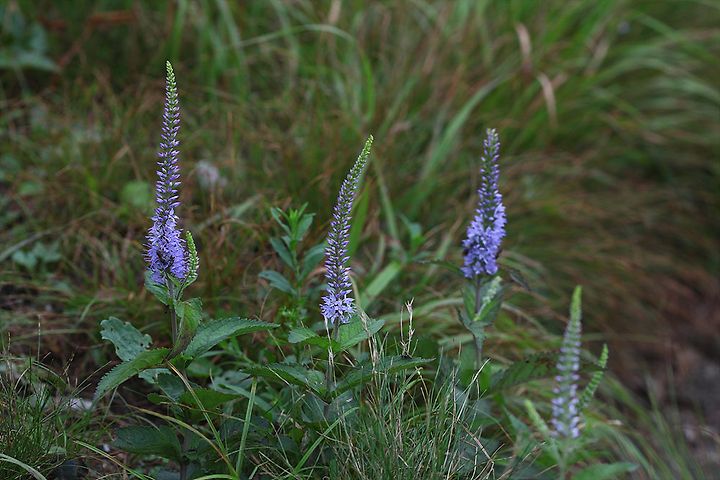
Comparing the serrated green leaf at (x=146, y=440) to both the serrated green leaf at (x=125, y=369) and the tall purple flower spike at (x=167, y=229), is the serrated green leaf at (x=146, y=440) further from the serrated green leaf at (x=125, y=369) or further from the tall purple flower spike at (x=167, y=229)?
the tall purple flower spike at (x=167, y=229)

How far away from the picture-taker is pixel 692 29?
181 inches

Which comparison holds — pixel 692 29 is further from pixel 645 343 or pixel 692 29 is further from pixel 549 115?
pixel 645 343

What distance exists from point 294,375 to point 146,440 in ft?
1.13

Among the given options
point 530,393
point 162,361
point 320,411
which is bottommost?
point 530,393

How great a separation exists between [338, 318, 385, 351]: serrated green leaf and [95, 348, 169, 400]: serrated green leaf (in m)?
0.38

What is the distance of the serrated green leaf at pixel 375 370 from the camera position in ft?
6.09

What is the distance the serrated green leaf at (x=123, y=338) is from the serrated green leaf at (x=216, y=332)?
18 cm

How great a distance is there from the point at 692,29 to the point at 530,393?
266cm

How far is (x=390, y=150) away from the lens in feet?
11.1

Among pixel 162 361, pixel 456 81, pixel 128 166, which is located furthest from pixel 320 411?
pixel 456 81

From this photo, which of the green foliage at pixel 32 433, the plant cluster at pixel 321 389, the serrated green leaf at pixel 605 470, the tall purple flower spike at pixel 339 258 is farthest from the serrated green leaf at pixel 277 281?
the serrated green leaf at pixel 605 470

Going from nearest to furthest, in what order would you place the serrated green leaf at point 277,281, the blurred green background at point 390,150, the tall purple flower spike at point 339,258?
the tall purple flower spike at point 339,258 → the serrated green leaf at point 277,281 → the blurred green background at point 390,150

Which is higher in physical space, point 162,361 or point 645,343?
point 162,361

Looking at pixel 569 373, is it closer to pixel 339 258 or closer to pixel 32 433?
pixel 339 258
